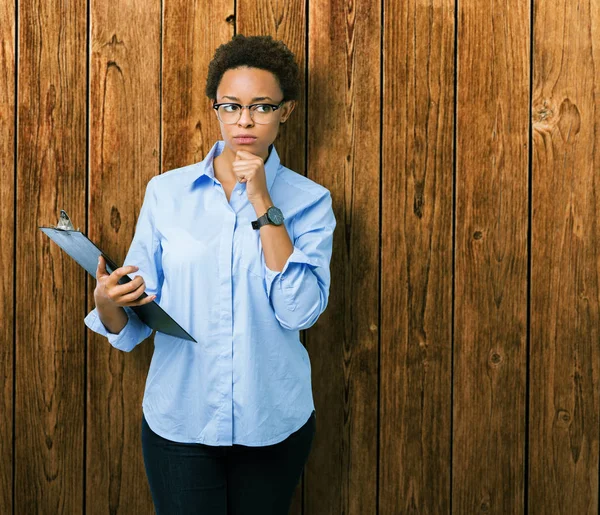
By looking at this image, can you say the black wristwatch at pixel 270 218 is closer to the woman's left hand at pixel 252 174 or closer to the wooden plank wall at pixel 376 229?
the woman's left hand at pixel 252 174

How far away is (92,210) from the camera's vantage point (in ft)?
4.74

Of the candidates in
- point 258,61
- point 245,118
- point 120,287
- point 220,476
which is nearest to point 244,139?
point 245,118

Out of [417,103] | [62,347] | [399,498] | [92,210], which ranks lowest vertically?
[399,498]

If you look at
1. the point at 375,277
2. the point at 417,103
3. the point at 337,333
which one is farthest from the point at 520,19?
the point at 337,333

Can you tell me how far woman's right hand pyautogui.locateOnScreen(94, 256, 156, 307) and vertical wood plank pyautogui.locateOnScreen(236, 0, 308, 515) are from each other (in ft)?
1.83

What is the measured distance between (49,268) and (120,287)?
534 mm

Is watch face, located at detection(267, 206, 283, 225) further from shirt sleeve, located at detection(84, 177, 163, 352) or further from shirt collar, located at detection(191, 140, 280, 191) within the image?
shirt sleeve, located at detection(84, 177, 163, 352)

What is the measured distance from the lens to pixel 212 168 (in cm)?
121

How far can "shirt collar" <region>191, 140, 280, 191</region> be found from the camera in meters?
1.20

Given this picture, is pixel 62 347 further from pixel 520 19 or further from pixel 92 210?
pixel 520 19

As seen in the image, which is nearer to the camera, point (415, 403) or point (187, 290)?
point (187, 290)

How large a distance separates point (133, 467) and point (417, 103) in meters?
1.18

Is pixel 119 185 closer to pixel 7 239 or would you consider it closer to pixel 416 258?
pixel 7 239

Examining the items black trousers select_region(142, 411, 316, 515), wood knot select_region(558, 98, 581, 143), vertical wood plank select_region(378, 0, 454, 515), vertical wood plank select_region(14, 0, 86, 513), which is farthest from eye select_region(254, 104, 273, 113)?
wood knot select_region(558, 98, 581, 143)
